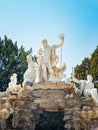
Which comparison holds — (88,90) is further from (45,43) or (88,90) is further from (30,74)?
Answer: (45,43)

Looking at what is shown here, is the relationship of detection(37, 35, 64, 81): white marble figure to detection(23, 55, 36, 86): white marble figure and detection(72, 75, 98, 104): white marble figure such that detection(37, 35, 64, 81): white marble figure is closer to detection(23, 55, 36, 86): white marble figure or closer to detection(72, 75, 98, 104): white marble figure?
detection(23, 55, 36, 86): white marble figure

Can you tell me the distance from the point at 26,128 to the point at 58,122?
4752mm

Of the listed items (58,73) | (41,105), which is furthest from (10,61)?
(41,105)

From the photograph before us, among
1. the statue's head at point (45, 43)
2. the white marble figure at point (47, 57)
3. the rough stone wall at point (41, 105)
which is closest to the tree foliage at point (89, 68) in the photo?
the white marble figure at point (47, 57)

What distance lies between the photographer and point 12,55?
27.0 meters

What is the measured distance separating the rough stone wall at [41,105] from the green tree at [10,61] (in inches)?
414

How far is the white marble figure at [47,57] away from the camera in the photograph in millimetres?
16311

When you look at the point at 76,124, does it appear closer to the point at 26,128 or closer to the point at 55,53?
the point at 26,128

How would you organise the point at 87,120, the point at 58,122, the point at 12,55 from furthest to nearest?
the point at 12,55 → the point at 58,122 → the point at 87,120

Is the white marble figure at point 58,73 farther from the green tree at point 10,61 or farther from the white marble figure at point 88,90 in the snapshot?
the green tree at point 10,61

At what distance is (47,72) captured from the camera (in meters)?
16.3

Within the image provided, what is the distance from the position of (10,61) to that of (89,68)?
6.02 m

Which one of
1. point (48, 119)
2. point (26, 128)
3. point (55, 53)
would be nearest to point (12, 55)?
point (48, 119)

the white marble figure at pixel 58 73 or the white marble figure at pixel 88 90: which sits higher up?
the white marble figure at pixel 58 73
